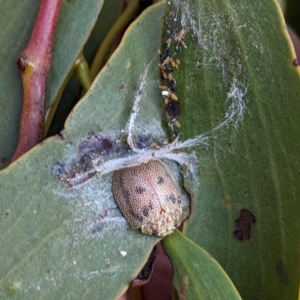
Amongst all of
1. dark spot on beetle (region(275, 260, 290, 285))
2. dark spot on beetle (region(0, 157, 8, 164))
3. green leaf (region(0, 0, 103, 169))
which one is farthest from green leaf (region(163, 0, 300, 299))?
dark spot on beetle (region(0, 157, 8, 164))

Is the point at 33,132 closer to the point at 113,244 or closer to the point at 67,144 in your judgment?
the point at 67,144

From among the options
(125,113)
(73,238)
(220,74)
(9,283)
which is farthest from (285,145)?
(9,283)

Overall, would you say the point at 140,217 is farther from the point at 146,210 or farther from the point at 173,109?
the point at 173,109

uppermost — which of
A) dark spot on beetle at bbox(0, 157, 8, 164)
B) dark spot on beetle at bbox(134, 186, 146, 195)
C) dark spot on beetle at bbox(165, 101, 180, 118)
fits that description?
dark spot on beetle at bbox(0, 157, 8, 164)

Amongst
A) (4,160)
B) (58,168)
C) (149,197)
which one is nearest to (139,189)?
(149,197)

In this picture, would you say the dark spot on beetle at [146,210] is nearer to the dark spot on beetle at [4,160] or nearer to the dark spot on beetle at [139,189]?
the dark spot on beetle at [139,189]

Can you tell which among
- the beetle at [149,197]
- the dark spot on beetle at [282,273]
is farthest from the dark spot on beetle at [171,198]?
the dark spot on beetle at [282,273]

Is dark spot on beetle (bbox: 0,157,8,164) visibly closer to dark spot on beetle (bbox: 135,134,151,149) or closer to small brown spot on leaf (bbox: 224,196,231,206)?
dark spot on beetle (bbox: 135,134,151,149)
